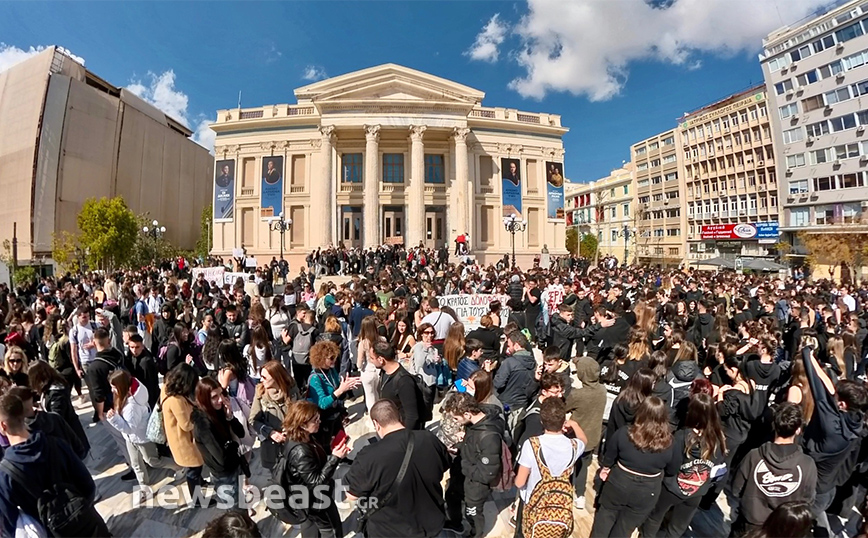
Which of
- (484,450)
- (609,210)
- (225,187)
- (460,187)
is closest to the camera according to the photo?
(484,450)

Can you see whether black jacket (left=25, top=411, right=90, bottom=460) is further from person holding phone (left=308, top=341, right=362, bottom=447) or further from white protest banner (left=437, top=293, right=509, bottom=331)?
white protest banner (left=437, top=293, right=509, bottom=331)

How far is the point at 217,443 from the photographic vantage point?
12.4 ft

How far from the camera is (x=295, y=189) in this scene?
36250mm

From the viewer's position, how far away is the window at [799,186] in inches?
1670

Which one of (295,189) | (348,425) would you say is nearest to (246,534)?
(348,425)

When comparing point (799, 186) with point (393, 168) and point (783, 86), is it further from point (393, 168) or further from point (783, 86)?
point (393, 168)

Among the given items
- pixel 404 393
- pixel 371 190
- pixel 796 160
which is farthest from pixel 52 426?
pixel 796 160

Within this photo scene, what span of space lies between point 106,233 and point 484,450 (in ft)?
140

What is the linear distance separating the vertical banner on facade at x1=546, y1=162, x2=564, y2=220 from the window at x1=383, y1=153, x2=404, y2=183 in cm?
1322

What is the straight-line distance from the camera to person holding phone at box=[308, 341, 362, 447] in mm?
4434

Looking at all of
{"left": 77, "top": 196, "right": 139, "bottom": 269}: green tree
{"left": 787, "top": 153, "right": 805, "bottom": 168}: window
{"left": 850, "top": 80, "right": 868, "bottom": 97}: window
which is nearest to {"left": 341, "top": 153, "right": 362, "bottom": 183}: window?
{"left": 77, "top": 196, "right": 139, "bottom": 269}: green tree

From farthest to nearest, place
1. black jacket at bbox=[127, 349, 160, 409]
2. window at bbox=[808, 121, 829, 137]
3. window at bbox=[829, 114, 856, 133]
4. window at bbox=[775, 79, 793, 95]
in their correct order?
1. window at bbox=[775, 79, 793, 95]
2. window at bbox=[808, 121, 829, 137]
3. window at bbox=[829, 114, 856, 133]
4. black jacket at bbox=[127, 349, 160, 409]

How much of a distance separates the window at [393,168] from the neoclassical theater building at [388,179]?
Result: 9cm

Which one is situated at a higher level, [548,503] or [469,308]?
[469,308]
